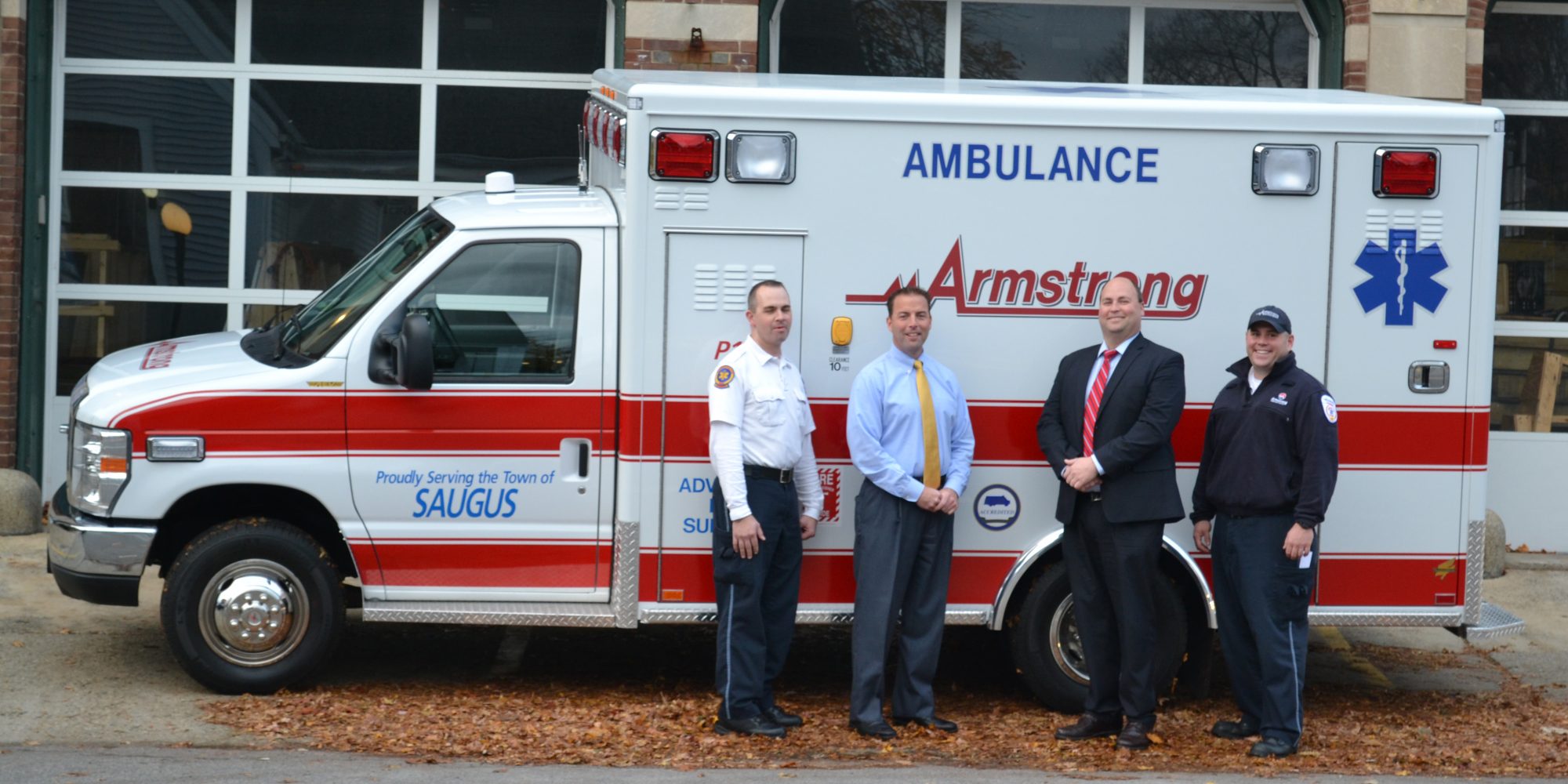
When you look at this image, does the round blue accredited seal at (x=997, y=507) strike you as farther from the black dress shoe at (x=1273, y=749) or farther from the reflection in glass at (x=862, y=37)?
the reflection in glass at (x=862, y=37)

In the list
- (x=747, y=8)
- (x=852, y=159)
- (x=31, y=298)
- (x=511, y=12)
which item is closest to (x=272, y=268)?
(x=31, y=298)

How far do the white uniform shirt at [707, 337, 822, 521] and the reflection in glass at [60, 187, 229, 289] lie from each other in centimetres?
549

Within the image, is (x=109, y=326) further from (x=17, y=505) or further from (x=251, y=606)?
(x=251, y=606)

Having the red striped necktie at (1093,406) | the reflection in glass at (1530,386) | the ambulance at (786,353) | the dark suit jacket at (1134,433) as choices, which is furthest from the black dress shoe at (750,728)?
the reflection in glass at (1530,386)

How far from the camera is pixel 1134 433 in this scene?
6246mm

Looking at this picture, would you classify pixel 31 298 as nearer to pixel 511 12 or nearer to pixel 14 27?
pixel 14 27

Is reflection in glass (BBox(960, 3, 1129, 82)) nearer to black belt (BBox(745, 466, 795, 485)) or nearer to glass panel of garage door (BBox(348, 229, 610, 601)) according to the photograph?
glass panel of garage door (BBox(348, 229, 610, 601))

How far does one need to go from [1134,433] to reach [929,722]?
4.75ft

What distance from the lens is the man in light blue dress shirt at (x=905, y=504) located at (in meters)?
6.36

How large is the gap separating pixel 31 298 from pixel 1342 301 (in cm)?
795

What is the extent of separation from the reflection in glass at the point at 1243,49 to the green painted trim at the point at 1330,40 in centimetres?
12

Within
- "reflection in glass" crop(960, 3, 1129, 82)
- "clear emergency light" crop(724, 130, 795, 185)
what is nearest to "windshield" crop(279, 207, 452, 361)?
"clear emergency light" crop(724, 130, 795, 185)

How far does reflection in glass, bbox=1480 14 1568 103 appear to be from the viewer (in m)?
10.9

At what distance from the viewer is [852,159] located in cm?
659
